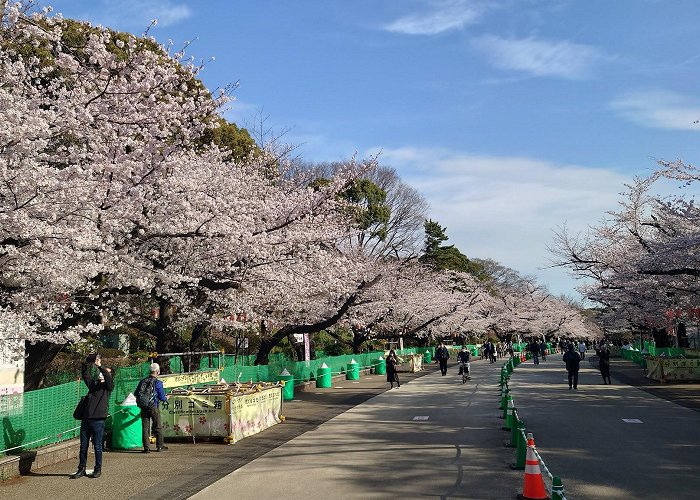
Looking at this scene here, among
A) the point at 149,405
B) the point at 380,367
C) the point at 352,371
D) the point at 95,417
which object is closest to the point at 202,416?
the point at 149,405

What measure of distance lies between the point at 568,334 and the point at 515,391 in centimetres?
10220

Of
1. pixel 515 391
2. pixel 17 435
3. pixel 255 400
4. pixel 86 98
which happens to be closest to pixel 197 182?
pixel 86 98

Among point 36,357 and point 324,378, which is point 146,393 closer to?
point 36,357

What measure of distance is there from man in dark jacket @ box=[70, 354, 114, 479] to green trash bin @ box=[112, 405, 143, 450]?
96.1 inches

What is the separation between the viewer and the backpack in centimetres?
1273

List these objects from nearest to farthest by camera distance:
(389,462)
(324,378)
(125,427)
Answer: (389,462), (125,427), (324,378)

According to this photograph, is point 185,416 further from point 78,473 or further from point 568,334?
point 568,334

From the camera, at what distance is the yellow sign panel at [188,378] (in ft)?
51.3

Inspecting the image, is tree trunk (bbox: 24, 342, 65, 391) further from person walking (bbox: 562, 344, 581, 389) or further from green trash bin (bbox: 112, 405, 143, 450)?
person walking (bbox: 562, 344, 581, 389)

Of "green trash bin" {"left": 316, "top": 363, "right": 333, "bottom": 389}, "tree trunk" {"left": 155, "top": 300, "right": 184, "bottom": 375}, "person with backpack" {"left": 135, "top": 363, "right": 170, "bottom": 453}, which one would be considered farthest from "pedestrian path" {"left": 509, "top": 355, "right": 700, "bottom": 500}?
"tree trunk" {"left": 155, "top": 300, "right": 184, "bottom": 375}

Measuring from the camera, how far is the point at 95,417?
10.6 metres

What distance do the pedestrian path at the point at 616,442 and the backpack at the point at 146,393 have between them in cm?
749

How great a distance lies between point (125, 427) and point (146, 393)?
1087 millimetres

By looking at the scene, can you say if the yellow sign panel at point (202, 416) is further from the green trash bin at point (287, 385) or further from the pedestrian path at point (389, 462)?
the green trash bin at point (287, 385)
